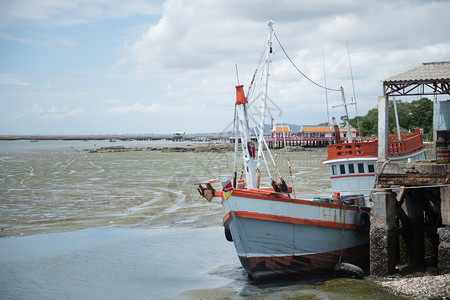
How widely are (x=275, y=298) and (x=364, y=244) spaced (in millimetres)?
5363

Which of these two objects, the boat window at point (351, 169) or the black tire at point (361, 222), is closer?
the black tire at point (361, 222)

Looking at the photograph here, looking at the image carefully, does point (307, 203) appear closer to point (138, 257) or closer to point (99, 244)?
point (138, 257)

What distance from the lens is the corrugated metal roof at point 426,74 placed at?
1598 cm

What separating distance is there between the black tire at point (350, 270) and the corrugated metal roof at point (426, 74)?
22.1 ft

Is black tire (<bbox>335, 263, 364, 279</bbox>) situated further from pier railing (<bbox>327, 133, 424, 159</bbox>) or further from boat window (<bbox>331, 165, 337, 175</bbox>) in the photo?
pier railing (<bbox>327, 133, 424, 159</bbox>)

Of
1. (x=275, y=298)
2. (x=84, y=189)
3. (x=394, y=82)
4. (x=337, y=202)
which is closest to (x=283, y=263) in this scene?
(x=275, y=298)

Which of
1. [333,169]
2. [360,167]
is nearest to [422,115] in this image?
[333,169]

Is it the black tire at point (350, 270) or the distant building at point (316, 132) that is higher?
the distant building at point (316, 132)

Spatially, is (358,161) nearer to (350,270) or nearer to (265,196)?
(350,270)

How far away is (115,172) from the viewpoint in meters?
48.8

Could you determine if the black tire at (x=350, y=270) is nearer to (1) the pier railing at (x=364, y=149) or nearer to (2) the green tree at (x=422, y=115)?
(1) the pier railing at (x=364, y=149)

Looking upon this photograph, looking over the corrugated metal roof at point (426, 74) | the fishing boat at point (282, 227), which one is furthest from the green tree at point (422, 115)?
the fishing boat at point (282, 227)

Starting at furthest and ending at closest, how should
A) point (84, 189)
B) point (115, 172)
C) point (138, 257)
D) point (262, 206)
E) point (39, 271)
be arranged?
point (115, 172) → point (84, 189) → point (138, 257) → point (39, 271) → point (262, 206)

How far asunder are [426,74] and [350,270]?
7622 millimetres
